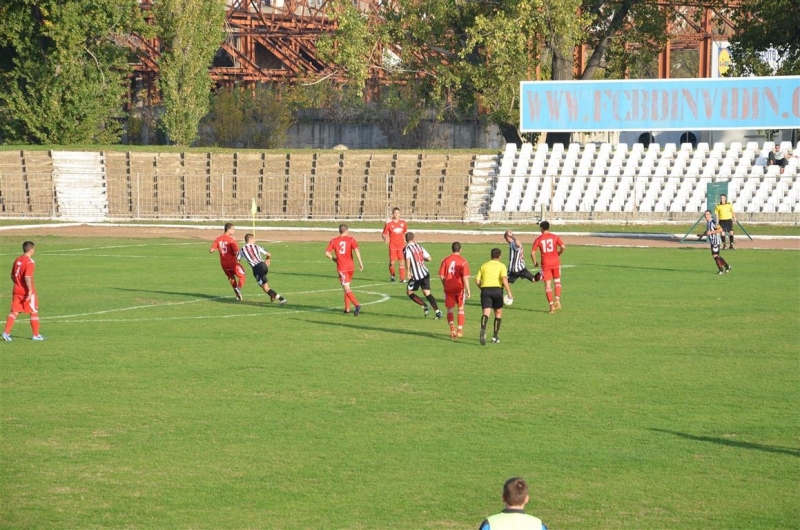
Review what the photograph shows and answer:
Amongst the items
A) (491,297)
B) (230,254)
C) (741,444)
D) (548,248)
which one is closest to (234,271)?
(230,254)

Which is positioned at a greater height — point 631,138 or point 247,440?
point 631,138

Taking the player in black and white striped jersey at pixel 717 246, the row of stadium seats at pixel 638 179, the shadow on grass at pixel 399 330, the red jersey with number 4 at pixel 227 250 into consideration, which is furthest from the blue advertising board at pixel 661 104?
the shadow on grass at pixel 399 330

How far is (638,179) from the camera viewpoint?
48125 millimetres

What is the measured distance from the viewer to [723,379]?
1689cm

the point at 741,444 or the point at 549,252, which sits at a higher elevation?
the point at 549,252

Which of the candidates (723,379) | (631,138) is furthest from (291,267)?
(631,138)

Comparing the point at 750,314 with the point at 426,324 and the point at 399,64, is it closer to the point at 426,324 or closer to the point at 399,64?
the point at 426,324

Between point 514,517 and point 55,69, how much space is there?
2301 inches

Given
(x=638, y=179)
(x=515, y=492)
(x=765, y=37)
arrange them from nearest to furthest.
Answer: (x=515, y=492), (x=638, y=179), (x=765, y=37)

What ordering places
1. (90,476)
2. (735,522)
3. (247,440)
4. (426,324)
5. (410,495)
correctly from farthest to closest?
(426,324) < (247,440) < (90,476) < (410,495) < (735,522)

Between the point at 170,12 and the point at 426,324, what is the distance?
44.9m

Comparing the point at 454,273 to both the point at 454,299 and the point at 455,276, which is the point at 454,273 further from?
the point at 454,299

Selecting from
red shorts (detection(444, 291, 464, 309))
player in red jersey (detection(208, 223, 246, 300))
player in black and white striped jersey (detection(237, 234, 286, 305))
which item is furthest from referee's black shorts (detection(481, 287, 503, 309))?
player in red jersey (detection(208, 223, 246, 300))

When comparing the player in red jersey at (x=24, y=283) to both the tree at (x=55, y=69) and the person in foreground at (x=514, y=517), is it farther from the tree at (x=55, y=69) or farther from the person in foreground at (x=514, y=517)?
the tree at (x=55, y=69)
